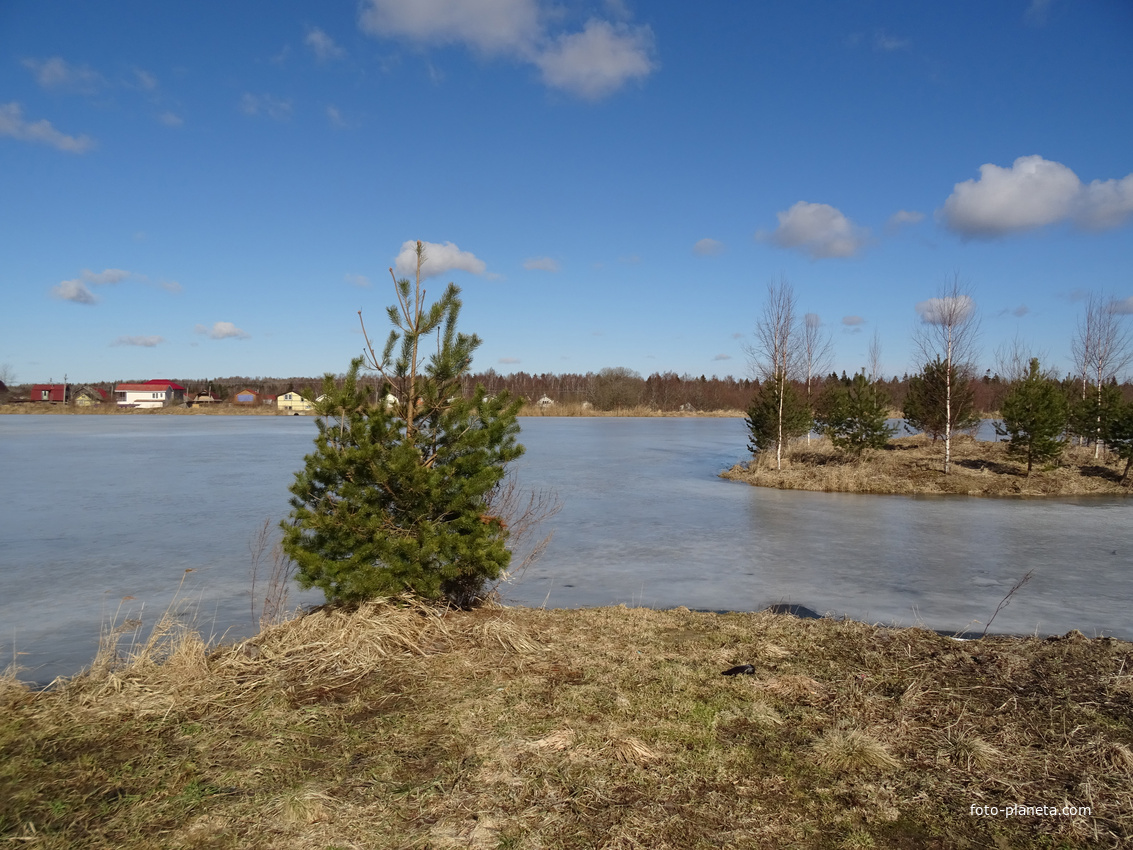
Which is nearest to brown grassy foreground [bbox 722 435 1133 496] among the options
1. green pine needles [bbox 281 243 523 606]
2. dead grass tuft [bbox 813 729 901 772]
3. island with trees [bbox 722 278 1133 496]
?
island with trees [bbox 722 278 1133 496]

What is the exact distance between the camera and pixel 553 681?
4848mm

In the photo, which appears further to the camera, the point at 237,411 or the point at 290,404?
the point at 290,404

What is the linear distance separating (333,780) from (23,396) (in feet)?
419

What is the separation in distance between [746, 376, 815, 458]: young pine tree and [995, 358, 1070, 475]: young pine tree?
19.7 ft

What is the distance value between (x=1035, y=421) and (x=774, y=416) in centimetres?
718

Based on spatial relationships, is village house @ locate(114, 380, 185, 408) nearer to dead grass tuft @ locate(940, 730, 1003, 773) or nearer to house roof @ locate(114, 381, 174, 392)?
house roof @ locate(114, 381, 174, 392)

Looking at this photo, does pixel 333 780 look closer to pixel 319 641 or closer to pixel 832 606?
pixel 319 641

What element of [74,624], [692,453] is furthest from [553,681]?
[692,453]

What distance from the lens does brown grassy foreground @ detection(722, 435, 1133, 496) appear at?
19.3 meters

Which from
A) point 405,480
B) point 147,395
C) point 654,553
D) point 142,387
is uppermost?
point 142,387

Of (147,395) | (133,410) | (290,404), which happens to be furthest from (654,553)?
(147,395)

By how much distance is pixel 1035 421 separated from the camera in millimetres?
19500

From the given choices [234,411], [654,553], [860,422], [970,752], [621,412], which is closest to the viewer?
[970,752]

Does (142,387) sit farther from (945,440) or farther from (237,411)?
(945,440)
